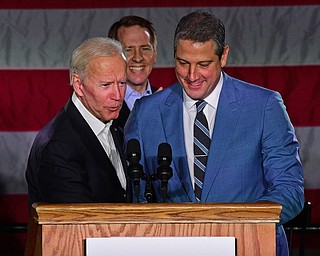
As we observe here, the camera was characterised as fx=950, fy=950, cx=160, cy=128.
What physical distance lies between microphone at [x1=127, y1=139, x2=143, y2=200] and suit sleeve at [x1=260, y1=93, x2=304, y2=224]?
41cm

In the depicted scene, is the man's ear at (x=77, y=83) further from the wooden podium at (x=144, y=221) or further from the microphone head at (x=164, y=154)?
the wooden podium at (x=144, y=221)

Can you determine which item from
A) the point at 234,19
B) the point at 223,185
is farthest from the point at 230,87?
the point at 234,19

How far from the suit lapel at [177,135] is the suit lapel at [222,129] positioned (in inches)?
2.6

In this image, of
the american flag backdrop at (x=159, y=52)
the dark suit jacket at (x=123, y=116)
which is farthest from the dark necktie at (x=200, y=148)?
the american flag backdrop at (x=159, y=52)

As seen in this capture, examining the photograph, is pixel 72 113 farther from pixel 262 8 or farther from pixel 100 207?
pixel 262 8

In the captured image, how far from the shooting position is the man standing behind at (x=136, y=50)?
3738 mm

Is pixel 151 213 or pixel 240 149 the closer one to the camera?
pixel 151 213

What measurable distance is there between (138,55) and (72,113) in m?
1.06

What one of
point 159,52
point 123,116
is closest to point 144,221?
point 123,116

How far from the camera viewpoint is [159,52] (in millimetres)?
4305

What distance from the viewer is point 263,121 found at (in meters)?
2.61

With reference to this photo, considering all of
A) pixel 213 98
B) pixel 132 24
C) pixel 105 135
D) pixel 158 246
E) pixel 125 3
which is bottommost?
pixel 158 246

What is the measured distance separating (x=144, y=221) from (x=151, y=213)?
23mm

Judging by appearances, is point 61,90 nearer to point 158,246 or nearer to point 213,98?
point 213,98
